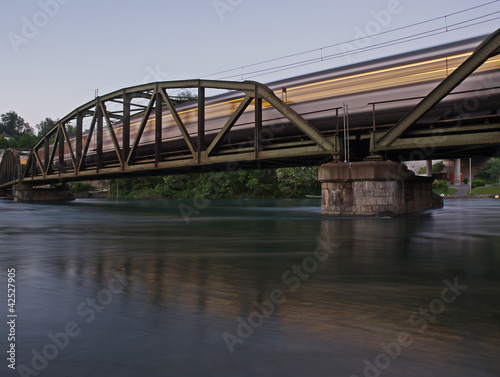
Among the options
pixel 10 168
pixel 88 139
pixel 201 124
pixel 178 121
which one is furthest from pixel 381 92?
pixel 10 168

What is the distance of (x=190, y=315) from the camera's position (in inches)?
196

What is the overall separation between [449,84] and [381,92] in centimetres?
439

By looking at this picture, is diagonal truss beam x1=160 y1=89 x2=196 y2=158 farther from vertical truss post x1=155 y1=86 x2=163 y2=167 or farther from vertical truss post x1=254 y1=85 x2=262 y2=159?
vertical truss post x1=254 y1=85 x2=262 y2=159

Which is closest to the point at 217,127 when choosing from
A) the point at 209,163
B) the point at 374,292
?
the point at 209,163

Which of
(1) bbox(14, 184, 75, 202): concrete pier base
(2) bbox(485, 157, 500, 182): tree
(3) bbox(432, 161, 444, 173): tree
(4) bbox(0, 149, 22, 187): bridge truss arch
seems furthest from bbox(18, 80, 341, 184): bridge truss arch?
(3) bbox(432, 161, 444, 173): tree

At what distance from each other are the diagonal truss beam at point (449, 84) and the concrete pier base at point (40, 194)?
2351 inches

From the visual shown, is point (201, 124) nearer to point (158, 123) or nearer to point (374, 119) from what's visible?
point (158, 123)

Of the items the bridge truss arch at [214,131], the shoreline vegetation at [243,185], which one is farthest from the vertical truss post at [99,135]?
the shoreline vegetation at [243,185]

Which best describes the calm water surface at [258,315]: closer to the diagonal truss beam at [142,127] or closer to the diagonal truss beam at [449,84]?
the diagonal truss beam at [449,84]

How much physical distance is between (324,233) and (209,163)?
14.4 meters

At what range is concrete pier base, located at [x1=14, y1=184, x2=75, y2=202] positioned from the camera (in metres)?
67.4

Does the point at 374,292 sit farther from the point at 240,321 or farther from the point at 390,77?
the point at 390,77

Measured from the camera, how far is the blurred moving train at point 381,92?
63.0 feet

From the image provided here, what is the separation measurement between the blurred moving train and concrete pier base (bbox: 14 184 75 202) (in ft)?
163
